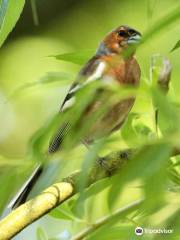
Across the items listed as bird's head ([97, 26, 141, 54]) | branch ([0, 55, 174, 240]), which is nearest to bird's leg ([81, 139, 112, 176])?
branch ([0, 55, 174, 240])

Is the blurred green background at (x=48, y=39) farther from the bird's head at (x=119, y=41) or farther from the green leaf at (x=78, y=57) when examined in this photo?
the green leaf at (x=78, y=57)

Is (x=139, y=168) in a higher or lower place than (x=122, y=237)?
higher

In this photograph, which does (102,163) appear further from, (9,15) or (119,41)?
(119,41)

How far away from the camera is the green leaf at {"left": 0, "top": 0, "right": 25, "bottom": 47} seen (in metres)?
0.64

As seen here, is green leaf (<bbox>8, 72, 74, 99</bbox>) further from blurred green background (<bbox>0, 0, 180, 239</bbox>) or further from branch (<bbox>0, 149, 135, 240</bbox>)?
blurred green background (<bbox>0, 0, 180, 239</bbox>)

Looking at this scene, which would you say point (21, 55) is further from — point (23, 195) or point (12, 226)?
point (12, 226)

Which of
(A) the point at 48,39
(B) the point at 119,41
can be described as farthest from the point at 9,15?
(A) the point at 48,39

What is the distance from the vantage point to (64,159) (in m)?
0.44

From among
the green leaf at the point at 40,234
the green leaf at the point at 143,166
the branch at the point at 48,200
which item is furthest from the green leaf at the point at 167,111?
the green leaf at the point at 40,234

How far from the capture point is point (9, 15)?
0.66m

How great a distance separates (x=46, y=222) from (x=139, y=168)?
0.33m

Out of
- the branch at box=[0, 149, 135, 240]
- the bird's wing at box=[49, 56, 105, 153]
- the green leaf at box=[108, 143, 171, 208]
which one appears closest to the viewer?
the green leaf at box=[108, 143, 171, 208]

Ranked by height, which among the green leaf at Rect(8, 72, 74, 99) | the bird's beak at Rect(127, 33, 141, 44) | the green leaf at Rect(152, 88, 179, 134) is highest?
the green leaf at Rect(8, 72, 74, 99)

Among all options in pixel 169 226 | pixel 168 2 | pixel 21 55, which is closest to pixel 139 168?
pixel 169 226
